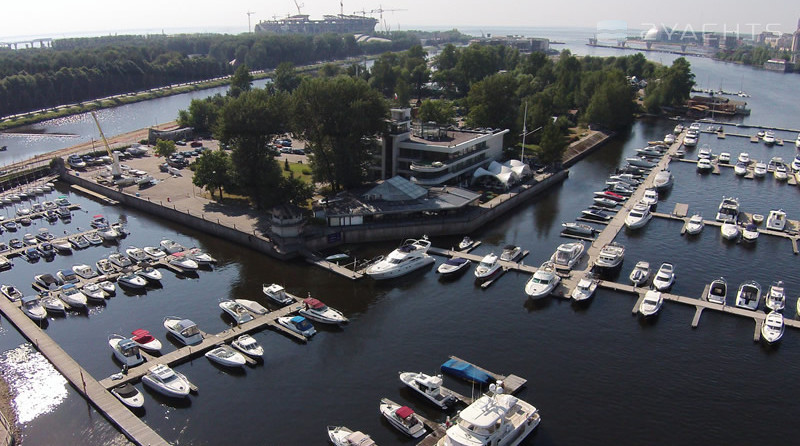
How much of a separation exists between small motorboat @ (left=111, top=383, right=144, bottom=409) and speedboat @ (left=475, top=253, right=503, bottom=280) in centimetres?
3312

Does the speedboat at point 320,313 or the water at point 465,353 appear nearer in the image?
the water at point 465,353

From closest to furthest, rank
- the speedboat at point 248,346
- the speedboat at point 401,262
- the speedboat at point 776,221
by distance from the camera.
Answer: the speedboat at point 248,346
the speedboat at point 401,262
the speedboat at point 776,221

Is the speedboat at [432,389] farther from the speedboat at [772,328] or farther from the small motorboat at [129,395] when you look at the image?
the speedboat at [772,328]

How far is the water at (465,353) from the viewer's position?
1500 inches

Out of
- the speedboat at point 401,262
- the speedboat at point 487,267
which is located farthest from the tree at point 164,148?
the speedboat at point 487,267

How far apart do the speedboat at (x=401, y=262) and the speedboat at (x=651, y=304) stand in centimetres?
2197

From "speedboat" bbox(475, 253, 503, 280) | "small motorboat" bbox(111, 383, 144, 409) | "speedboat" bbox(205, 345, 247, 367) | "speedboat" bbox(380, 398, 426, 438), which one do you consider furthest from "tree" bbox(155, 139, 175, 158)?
"speedboat" bbox(380, 398, 426, 438)

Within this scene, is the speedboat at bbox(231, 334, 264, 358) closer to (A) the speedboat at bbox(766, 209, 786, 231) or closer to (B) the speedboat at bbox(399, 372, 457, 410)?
(B) the speedboat at bbox(399, 372, 457, 410)

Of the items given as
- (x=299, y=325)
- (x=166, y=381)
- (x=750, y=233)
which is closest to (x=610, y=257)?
(x=750, y=233)

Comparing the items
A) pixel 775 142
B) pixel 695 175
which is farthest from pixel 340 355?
pixel 775 142

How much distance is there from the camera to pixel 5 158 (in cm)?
11294

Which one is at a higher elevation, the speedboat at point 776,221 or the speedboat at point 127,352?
the speedboat at point 776,221

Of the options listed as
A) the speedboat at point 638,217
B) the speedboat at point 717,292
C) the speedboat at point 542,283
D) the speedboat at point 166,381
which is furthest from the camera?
the speedboat at point 638,217

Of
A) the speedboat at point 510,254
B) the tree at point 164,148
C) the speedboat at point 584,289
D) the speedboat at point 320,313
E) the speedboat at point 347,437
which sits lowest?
the speedboat at point 347,437
